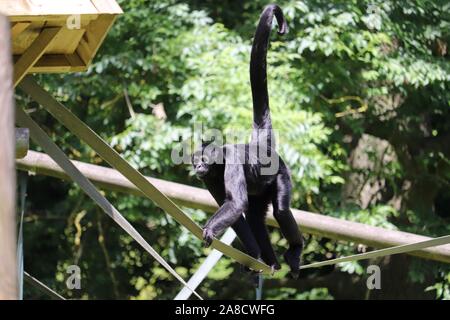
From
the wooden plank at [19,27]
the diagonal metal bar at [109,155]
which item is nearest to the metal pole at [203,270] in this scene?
the diagonal metal bar at [109,155]

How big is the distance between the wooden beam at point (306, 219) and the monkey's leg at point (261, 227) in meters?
0.35

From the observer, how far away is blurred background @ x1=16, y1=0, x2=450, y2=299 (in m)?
7.82

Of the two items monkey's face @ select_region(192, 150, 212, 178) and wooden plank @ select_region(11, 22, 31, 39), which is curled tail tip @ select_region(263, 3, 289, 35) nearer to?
monkey's face @ select_region(192, 150, 212, 178)

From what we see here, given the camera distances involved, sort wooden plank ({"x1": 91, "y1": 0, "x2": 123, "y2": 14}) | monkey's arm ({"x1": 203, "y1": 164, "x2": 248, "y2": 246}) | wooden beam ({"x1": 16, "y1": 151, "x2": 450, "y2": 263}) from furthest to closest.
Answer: wooden beam ({"x1": 16, "y1": 151, "x2": 450, "y2": 263}), monkey's arm ({"x1": 203, "y1": 164, "x2": 248, "y2": 246}), wooden plank ({"x1": 91, "y1": 0, "x2": 123, "y2": 14})

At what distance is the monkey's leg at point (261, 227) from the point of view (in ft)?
16.1

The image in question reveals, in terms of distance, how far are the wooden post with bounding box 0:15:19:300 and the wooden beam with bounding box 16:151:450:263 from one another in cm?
333

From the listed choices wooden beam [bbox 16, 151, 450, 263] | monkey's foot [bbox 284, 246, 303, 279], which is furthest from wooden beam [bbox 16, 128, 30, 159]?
wooden beam [bbox 16, 151, 450, 263]

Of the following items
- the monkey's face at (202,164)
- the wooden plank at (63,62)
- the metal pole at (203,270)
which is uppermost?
the wooden plank at (63,62)

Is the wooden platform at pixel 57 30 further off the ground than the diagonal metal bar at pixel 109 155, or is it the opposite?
the wooden platform at pixel 57 30

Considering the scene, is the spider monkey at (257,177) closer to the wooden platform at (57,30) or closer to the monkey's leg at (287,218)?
the monkey's leg at (287,218)

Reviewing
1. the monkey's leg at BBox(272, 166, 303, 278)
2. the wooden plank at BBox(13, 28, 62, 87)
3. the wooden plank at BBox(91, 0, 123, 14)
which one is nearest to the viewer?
the wooden plank at BBox(91, 0, 123, 14)

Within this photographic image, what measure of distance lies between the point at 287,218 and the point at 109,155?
1.36 metres

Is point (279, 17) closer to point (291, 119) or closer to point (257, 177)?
point (257, 177)
